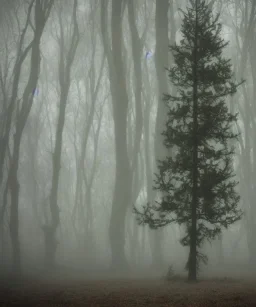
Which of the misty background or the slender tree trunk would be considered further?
the misty background

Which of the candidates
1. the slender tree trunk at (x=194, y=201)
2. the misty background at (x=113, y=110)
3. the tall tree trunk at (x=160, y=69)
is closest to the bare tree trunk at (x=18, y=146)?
the misty background at (x=113, y=110)

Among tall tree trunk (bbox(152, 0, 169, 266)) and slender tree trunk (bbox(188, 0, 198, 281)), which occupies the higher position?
tall tree trunk (bbox(152, 0, 169, 266))

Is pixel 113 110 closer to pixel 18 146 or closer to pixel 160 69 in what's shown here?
pixel 160 69

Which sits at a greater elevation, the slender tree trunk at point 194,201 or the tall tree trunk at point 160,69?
the tall tree trunk at point 160,69

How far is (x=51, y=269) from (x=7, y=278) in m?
3.29

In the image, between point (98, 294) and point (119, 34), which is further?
point (119, 34)

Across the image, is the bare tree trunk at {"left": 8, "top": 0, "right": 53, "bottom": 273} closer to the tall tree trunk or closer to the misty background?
the misty background

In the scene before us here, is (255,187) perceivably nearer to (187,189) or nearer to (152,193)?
(152,193)

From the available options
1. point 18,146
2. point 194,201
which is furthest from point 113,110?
point 194,201

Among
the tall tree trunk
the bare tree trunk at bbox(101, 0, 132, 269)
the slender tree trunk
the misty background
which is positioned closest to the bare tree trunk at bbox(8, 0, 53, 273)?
the misty background

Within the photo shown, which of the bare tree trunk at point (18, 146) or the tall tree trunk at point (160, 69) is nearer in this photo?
the bare tree trunk at point (18, 146)

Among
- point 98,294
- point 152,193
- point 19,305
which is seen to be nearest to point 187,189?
point 98,294

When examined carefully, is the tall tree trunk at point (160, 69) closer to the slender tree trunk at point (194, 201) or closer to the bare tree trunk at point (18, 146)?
the bare tree trunk at point (18, 146)

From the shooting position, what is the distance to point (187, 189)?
964 cm
